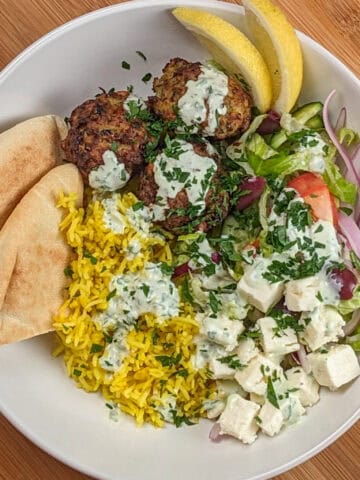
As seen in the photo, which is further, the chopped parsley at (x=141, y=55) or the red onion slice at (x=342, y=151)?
the chopped parsley at (x=141, y=55)

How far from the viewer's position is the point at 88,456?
3238 mm

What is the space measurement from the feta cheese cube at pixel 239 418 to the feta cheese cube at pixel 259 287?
390 mm

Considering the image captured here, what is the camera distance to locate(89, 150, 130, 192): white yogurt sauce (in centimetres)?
316

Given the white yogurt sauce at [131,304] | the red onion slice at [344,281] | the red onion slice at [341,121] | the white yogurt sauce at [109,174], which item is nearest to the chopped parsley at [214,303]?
the white yogurt sauce at [131,304]

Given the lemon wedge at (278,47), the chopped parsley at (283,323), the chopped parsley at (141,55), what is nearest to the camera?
the lemon wedge at (278,47)

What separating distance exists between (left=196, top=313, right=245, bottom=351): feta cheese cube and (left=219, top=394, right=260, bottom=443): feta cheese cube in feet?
0.74

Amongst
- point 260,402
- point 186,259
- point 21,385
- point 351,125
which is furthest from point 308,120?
point 21,385

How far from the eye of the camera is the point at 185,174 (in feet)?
10.3

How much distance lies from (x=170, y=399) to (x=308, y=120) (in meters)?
1.32

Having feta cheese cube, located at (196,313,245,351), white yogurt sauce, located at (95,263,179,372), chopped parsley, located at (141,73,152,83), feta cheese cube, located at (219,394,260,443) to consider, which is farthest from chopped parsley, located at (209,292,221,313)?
chopped parsley, located at (141,73,152,83)

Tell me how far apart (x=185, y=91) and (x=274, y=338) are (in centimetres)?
105

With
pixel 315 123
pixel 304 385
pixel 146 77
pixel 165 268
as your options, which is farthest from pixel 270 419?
pixel 146 77

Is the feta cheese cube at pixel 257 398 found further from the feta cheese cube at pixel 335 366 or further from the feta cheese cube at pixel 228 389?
the feta cheese cube at pixel 335 366

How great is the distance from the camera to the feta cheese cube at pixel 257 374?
316 cm
